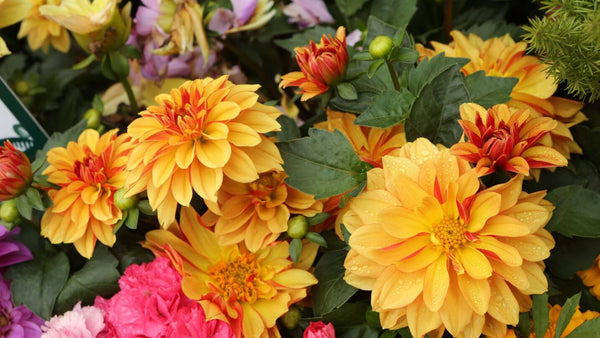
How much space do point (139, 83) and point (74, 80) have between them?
142 mm

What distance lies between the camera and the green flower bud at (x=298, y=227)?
686 mm

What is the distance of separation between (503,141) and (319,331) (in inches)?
10.9

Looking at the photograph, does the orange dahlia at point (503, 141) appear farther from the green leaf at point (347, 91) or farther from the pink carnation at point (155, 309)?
the pink carnation at point (155, 309)

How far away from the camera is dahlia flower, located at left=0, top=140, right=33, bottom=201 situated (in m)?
0.71

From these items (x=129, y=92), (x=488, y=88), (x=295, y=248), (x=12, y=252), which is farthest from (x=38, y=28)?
(x=488, y=88)

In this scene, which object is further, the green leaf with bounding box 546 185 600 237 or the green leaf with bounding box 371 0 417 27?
the green leaf with bounding box 371 0 417 27

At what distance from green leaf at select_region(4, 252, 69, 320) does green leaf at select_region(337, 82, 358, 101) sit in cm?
→ 45

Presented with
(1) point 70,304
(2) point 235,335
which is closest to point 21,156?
(1) point 70,304

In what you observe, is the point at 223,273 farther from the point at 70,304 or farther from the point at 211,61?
the point at 211,61

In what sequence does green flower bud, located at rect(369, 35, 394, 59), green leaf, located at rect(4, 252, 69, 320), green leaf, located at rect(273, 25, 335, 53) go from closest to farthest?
green flower bud, located at rect(369, 35, 394, 59) → green leaf, located at rect(4, 252, 69, 320) → green leaf, located at rect(273, 25, 335, 53)

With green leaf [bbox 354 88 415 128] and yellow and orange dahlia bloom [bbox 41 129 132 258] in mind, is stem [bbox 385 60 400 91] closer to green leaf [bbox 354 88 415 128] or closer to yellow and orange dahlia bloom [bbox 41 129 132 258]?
green leaf [bbox 354 88 415 128]

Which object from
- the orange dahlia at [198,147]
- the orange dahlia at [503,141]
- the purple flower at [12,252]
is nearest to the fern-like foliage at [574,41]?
the orange dahlia at [503,141]

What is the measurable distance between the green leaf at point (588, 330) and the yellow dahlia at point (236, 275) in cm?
29

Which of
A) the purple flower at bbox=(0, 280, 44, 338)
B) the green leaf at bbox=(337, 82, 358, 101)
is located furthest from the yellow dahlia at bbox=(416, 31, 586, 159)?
the purple flower at bbox=(0, 280, 44, 338)
